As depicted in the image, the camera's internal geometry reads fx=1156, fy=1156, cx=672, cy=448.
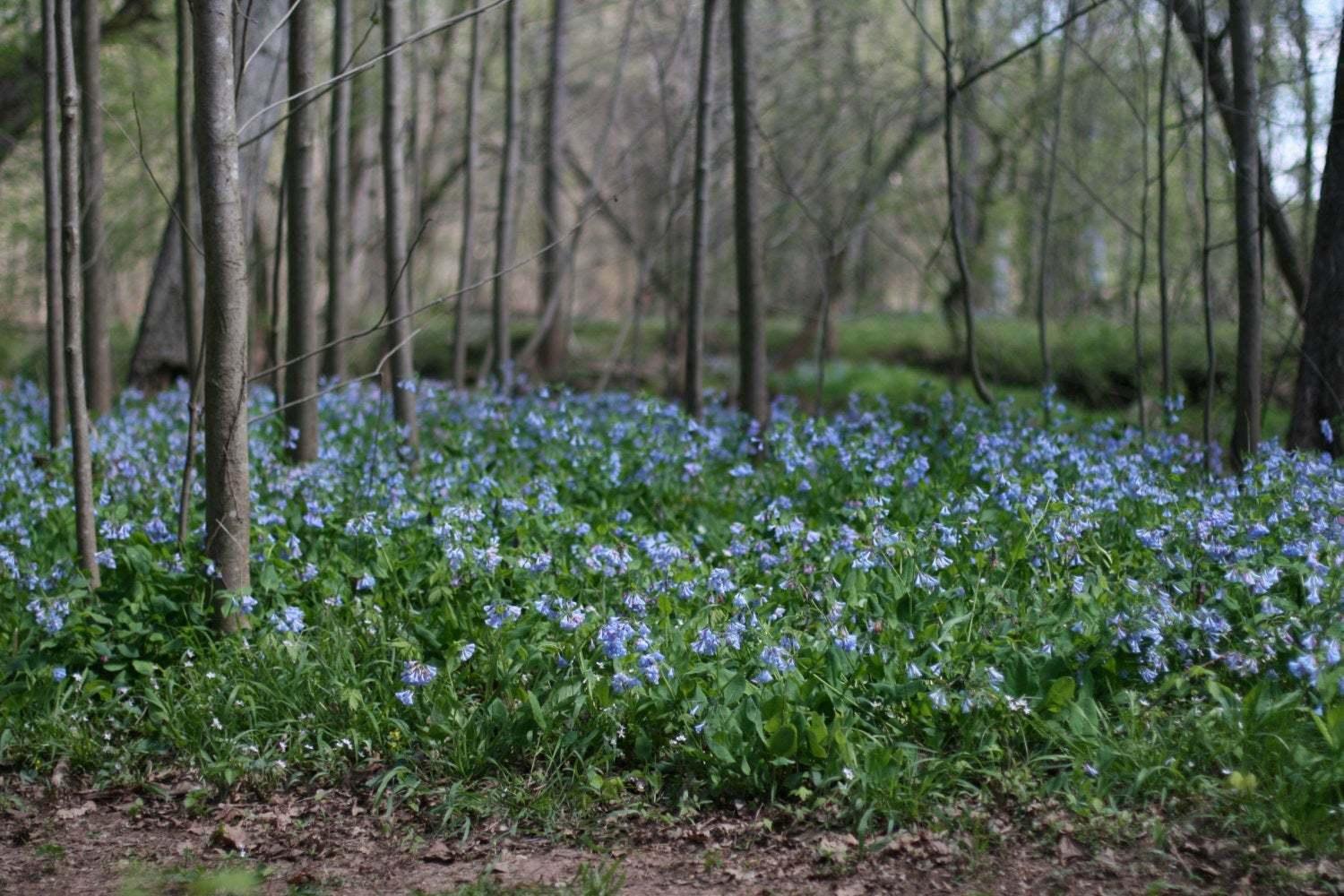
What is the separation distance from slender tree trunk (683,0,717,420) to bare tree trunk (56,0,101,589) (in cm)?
358

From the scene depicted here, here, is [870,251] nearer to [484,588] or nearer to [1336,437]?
[1336,437]

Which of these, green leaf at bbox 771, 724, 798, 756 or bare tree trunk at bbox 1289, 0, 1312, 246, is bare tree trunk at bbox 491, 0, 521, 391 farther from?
Result: green leaf at bbox 771, 724, 798, 756

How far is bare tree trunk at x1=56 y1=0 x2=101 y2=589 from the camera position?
4152 millimetres

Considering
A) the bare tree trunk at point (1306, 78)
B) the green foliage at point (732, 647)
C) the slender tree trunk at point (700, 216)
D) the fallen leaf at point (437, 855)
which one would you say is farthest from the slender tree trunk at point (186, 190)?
the bare tree trunk at point (1306, 78)

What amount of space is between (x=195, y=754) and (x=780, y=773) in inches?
73.6

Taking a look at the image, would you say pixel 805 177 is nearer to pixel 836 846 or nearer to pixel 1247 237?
pixel 1247 237

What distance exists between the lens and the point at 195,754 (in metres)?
3.68

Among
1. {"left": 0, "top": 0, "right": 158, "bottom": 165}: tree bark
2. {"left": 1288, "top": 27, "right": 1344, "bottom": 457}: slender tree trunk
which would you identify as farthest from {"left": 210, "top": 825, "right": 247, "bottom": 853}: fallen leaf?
{"left": 0, "top": 0, "right": 158, "bottom": 165}: tree bark

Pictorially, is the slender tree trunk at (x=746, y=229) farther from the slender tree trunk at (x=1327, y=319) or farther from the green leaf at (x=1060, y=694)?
the green leaf at (x=1060, y=694)

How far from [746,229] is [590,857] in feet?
14.6

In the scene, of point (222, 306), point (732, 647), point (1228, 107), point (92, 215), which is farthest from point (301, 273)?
point (1228, 107)

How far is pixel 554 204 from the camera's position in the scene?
1130 centimetres

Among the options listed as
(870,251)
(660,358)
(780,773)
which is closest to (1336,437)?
(780,773)

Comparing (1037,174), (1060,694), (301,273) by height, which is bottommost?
(1060,694)
